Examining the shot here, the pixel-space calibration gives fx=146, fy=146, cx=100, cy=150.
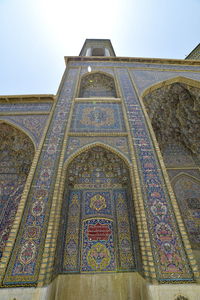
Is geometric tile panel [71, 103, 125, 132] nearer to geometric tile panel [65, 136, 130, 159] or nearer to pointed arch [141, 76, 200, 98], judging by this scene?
geometric tile panel [65, 136, 130, 159]

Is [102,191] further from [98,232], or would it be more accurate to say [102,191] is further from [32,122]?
[32,122]

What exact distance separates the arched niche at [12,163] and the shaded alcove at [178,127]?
177 inches

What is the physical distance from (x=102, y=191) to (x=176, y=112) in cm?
504

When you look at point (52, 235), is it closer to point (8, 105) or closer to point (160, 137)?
point (8, 105)

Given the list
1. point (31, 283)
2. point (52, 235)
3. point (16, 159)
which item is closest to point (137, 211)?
point (52, 235)

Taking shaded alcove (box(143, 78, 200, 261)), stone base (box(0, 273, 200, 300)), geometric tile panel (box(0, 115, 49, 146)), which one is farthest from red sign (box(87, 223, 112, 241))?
shaded alcove (box(143, 78, 200, 261))

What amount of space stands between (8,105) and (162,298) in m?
6.23

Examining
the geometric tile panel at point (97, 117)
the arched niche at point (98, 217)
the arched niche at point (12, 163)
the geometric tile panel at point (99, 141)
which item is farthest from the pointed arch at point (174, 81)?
the arched niche at point (12, 163)

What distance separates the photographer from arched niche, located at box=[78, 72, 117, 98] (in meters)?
6.13

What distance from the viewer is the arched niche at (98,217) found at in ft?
9.27

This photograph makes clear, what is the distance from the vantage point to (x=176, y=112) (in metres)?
6.39

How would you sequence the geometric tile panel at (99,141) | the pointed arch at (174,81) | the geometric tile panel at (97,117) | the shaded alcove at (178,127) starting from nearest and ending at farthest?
the geometric tile panel at (99,141)
the geometric tile panel at (97,117)
the shaded alcove at (178,127)
the pointed arch at (174,81)

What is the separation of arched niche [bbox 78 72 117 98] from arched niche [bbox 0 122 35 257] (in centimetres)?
300

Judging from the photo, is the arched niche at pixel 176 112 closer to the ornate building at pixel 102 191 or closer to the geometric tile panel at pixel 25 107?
the ornate building at pixel 102 191
